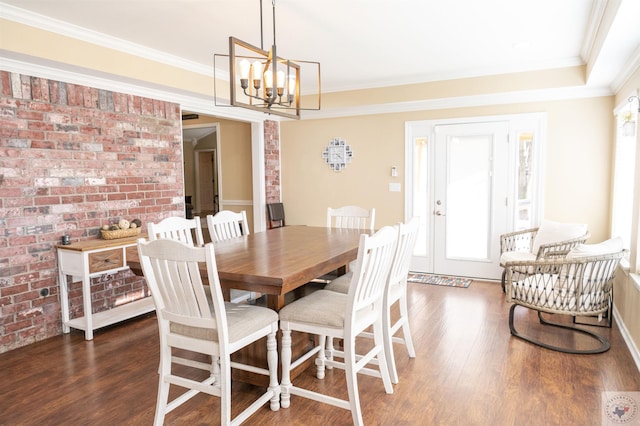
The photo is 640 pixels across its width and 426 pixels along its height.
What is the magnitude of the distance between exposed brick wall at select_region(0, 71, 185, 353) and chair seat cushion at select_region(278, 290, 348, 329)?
229 cm

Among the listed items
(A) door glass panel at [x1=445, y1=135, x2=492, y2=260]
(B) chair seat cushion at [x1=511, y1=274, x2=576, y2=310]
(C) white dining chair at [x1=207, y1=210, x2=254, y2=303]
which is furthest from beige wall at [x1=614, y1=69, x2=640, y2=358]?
(C) white dining chair at [x1=207, y1=210, x2=254, y2=303]

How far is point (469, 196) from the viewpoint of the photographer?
527 centimetres

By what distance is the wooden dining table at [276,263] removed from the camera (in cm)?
209

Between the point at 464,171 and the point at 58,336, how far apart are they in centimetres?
455

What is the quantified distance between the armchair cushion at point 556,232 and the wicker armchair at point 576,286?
977 mm

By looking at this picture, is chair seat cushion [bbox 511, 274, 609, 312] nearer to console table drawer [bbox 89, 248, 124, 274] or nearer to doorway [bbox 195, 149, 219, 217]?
console table drawer [bbox 89, 248, 124, 274]

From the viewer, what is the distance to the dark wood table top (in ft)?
6.83

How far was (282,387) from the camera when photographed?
2.42 meters

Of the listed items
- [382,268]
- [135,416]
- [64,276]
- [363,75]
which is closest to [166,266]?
[135,416]

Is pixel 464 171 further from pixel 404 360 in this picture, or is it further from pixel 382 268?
pixel 382 268

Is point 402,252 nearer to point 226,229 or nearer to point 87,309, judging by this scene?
point 226,229

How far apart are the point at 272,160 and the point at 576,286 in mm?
4306

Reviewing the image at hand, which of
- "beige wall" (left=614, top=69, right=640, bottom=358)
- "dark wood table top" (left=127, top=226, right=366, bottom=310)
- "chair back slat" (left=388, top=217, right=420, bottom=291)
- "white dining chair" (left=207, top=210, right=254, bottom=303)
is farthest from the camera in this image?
"white dining chair" (left=207, top=210, right=254, bottom=303)

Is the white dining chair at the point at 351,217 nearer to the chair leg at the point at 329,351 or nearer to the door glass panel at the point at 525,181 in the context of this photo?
the chair leg at the point at 329,351
